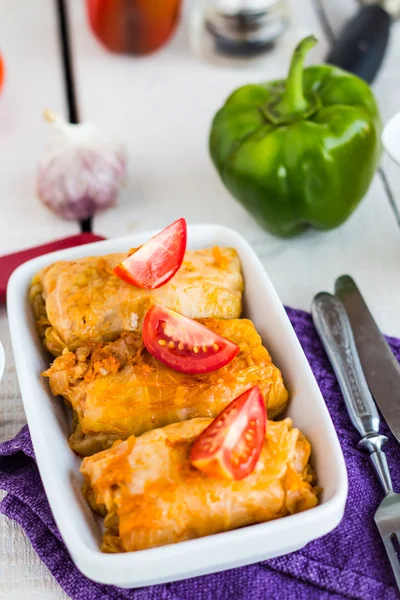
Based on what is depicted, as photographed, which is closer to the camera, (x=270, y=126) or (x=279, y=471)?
(x=279, y=471)

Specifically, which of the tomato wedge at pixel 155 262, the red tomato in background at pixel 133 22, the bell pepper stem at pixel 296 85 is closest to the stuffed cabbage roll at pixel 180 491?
the tomato wedge at pixel 155 262

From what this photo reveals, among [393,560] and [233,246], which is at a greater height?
[233,246]

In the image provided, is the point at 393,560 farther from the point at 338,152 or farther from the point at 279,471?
the point at 338,152

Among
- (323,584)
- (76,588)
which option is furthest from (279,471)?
(76,588)

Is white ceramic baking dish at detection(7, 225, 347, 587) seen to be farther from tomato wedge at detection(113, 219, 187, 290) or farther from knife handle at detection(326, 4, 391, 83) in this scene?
knife handle at detection(326, 4, 391, 83)

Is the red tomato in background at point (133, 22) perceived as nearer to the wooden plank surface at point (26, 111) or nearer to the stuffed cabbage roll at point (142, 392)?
the wooden plank surface at point (26, 111)

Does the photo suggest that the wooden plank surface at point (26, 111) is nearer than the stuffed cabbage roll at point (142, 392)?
No
